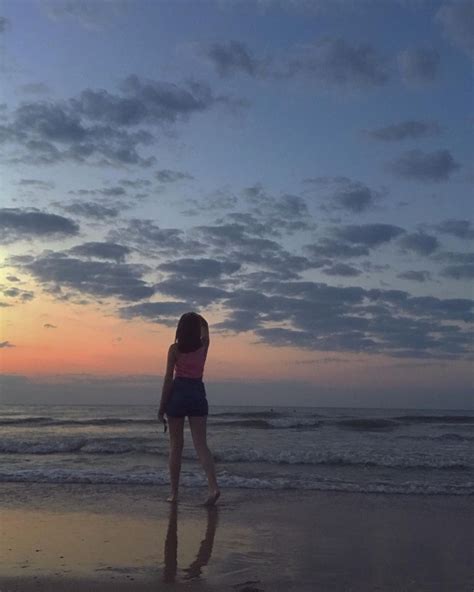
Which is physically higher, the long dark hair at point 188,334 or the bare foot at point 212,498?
the long dark hair at point 188,334

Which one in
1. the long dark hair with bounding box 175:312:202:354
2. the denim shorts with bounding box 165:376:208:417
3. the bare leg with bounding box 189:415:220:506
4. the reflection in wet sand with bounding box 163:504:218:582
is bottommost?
the reflection in wet sand with bounding box 163:504:218:582

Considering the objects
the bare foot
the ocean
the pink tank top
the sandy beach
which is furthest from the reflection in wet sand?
the ocean

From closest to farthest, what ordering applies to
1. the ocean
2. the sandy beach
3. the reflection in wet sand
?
the sandy beach → the reflection in wet sand → the ocean

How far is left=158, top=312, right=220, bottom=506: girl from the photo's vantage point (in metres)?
6.41

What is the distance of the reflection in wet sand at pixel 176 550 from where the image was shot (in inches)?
161

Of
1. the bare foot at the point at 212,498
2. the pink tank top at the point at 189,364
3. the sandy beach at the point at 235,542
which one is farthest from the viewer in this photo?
the pink tank top at the point at 189,364

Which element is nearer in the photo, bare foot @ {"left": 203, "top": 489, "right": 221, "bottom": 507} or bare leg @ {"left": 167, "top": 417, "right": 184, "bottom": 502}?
bare foot @ {"left": 203, "top": 489, "right": 221, "bottom": 507}

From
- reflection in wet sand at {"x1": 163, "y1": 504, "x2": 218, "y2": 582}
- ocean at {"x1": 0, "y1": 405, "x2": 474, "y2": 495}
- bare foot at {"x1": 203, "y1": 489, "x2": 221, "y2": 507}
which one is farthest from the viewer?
ocean at {"x1": 0, "y1": 405, "x2": 474, "y2": 495}

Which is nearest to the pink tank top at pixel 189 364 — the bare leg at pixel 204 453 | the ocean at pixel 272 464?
the bare leg at pixel 204 453

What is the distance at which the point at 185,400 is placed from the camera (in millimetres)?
6402

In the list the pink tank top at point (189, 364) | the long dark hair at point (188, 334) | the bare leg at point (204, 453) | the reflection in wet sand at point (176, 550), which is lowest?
the reflection in wet sand at point (176, 550)

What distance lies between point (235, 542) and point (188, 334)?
7.24 feet

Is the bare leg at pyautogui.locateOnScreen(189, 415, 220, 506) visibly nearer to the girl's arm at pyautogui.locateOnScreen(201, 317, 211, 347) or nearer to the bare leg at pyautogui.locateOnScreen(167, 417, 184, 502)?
the bare leg at pyautogui.locateOnScreen(167, 417, 184, 502)

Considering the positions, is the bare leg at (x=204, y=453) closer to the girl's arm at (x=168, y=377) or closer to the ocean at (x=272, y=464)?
the girl's arm at (x=168, y=377)
